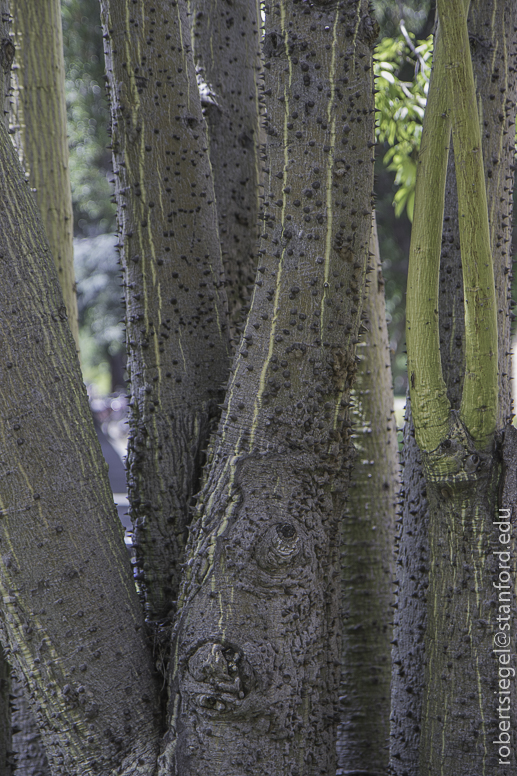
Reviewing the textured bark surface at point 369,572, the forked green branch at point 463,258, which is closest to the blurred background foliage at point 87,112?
the textured bark surface at point 369,572

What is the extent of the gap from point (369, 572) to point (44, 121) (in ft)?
8.00

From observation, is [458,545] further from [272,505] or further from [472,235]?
[472,235]

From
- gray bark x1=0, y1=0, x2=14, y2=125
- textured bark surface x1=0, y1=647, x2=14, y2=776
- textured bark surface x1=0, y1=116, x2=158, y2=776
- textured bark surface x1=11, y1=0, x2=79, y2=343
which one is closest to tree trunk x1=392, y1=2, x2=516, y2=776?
textured bark surface x1=0, y1=116, x2=158, y2=776

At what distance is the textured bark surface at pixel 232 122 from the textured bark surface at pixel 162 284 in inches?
19.4

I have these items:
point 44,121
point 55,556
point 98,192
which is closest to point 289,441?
point 55,556

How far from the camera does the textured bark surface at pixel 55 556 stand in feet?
5.02

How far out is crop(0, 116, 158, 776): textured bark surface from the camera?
60.2 inches

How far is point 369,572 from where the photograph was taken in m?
2.80

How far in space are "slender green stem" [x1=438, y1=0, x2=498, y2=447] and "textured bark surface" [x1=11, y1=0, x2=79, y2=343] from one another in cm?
178

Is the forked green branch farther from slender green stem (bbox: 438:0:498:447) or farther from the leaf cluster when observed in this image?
the leaf cluster

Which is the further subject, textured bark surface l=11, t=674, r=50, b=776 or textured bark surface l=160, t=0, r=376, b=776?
textured bark surface l=11, t=674, r=50, b=776

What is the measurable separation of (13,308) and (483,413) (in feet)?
3.93

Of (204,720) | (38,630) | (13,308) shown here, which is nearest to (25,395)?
(13,308)

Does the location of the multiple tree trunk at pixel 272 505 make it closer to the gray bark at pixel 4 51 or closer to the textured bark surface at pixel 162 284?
the gray bark at pixel 4 51
